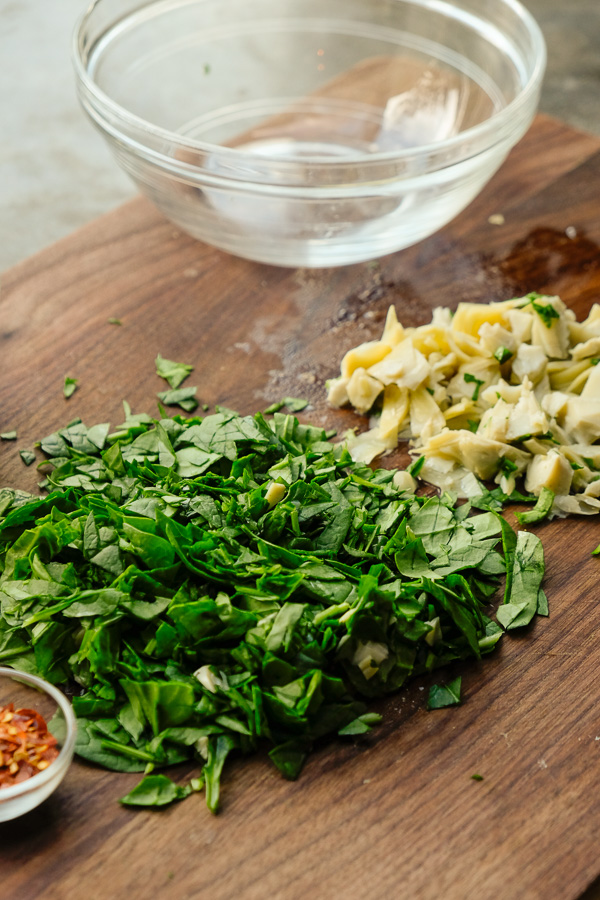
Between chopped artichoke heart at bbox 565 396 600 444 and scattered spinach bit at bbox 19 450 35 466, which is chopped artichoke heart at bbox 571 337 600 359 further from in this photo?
scattered spinach bit at bbox 19 450 35 466

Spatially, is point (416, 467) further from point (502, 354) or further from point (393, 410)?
point (502, 354)

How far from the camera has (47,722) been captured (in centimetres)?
100

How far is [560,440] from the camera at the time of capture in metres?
1.41

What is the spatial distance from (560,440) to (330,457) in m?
0.37

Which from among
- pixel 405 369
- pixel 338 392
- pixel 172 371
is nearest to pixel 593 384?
pixel 405 369

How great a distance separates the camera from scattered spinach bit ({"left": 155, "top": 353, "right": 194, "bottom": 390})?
4.97ft

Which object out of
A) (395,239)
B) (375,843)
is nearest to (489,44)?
(395,239)

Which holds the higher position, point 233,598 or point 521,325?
point 233,598

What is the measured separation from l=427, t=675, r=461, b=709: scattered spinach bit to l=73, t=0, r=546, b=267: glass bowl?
0.85m

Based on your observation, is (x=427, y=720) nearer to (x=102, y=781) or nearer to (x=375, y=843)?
(x=375, y=843)

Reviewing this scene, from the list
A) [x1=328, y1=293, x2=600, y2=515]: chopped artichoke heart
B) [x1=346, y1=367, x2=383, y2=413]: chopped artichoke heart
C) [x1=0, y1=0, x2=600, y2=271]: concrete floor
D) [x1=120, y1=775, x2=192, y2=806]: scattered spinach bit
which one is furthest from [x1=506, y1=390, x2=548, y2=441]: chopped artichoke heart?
[x1=0, y1=0, x2=600, y2=271]: concrete floor

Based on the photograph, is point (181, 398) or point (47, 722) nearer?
point (47, 722)

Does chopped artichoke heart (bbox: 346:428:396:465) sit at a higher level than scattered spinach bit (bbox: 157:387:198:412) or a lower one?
lower

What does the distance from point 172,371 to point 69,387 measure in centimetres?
17
